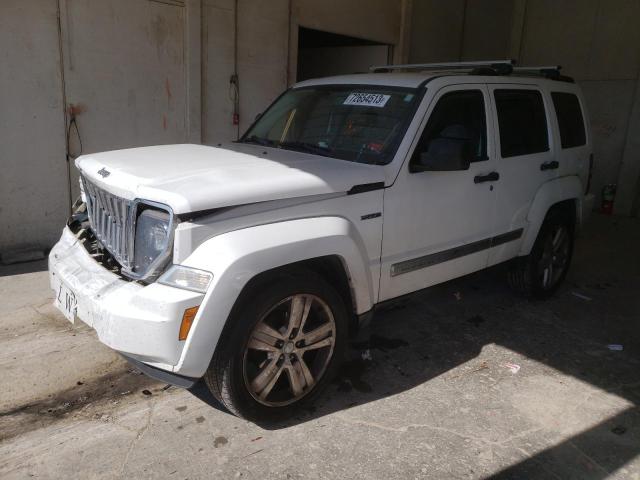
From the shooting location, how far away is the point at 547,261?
5168 millimetres

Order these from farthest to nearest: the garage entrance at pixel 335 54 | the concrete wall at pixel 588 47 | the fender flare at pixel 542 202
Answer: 1. the concrete wall at pixel 588 47
2. the garage entrance at pixel 335 54
3. the fender flare at pixel 542 202

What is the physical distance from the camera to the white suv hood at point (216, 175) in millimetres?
2725

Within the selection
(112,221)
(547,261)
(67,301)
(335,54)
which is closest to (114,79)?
(112,221)

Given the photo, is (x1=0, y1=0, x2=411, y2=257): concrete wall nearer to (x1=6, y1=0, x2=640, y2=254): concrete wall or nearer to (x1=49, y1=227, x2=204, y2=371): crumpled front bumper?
Answer: (x1=6, y1=0, x2=640, y2=254): concrete wall

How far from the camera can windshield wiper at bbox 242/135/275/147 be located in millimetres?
4191

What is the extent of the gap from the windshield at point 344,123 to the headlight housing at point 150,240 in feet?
4.46

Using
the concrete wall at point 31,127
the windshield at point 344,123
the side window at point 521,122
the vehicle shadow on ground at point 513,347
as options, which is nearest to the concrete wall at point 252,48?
the concrete wall at point 31,127

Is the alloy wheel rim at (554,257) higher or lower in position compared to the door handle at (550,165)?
lower

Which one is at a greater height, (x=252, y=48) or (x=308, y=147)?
(x=252, y=48)

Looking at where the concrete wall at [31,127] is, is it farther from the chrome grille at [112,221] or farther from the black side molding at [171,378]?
the black side molding at [171,378]

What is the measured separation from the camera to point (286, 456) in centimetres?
289

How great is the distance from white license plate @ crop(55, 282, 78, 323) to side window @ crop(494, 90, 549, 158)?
10.7 feet

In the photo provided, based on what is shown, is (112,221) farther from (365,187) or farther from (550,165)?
(550,165)

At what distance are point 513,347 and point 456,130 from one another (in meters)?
1.77
